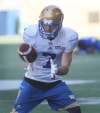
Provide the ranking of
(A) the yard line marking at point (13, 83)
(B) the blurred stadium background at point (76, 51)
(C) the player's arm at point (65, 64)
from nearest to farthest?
(C) the player's arm at point (65, 64) → (B) the blurred stadium background at point (76, 51) → (A) the yard line marking at point (13, 83)

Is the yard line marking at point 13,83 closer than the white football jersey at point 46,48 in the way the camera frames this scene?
No

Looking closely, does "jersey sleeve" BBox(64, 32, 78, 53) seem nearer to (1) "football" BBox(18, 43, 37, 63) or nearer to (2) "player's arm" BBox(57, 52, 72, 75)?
(2) "player's arm" BBox(57, 52, 72, 75)

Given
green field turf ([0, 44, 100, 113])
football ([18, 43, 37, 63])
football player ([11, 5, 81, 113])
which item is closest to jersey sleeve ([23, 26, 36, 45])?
football player ([11, 5, 81, 113])

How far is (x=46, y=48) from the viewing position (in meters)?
5.92

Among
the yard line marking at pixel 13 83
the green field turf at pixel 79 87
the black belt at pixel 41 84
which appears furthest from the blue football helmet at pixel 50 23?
the yard line marking at pixel 13 83

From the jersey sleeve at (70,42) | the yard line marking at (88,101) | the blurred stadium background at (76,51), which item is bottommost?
the blurred stadium background at (76,51)

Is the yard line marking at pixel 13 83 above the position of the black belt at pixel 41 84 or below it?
below

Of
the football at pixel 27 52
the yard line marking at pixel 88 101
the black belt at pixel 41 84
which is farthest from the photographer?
the yard line marking at pixel 88 101

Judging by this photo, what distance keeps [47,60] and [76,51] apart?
51.9ft

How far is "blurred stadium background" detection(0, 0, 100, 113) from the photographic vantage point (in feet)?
32.1

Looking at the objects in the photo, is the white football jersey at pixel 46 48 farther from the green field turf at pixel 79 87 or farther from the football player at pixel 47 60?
the green field turf at pixel 79 87

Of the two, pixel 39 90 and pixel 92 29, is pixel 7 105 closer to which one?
pixel 39 90

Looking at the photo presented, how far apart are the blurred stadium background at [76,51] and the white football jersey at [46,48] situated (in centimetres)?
228

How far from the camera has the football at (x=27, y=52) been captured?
5.53m
